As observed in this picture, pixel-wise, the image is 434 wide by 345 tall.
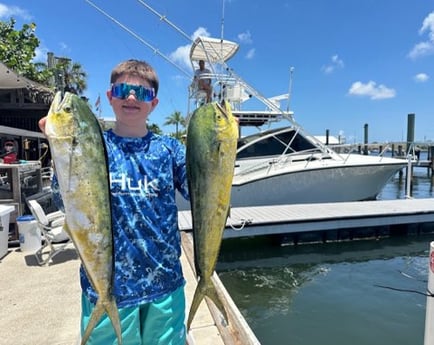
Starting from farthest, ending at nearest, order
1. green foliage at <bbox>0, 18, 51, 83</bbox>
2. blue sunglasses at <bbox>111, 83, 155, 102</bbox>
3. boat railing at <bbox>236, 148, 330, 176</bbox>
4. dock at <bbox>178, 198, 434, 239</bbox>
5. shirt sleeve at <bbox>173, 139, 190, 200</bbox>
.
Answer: green foliage at <bbox>0, 18, 51, 83</bbox>
boat railing at <bbox>236, 148, 330, 176</bbox>
dock at <bbox>178, 198, 434, 239</bbox>
shirt sleeve at <bbox>173, 139, 190, 200</bbox>
blue sunglasses at <bbox>111, 83, 155, 102</bbox>

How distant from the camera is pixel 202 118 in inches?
58.4

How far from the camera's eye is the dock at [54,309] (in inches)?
121

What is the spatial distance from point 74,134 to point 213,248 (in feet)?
2.61

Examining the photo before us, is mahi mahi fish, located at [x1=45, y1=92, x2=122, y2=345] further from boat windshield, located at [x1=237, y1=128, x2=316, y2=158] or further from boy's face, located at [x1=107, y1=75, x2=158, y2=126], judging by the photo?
boat windshield, located at [x1=237, y1=128, x2=316, y2=158]

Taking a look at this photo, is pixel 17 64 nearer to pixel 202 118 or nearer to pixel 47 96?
pixel 47 96

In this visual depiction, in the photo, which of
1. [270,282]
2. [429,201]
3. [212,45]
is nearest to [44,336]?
[270,282]

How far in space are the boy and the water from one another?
2249 millimetres

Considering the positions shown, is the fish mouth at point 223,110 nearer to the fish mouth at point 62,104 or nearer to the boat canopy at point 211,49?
the fish mouth at point 62,104

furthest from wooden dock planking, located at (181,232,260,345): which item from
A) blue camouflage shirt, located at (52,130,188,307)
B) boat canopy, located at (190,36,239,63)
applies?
boat canopy, located at (190,36,239,63)

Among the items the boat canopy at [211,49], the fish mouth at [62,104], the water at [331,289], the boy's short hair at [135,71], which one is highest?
the boat canopy at [211,49]

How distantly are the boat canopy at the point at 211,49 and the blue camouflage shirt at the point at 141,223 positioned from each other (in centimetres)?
927

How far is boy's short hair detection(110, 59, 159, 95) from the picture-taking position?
160 centimetres

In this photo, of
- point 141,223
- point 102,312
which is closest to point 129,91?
A: point 141,223

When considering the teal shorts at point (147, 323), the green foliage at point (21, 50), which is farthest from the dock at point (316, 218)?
the green foliage at point (21, 50)
